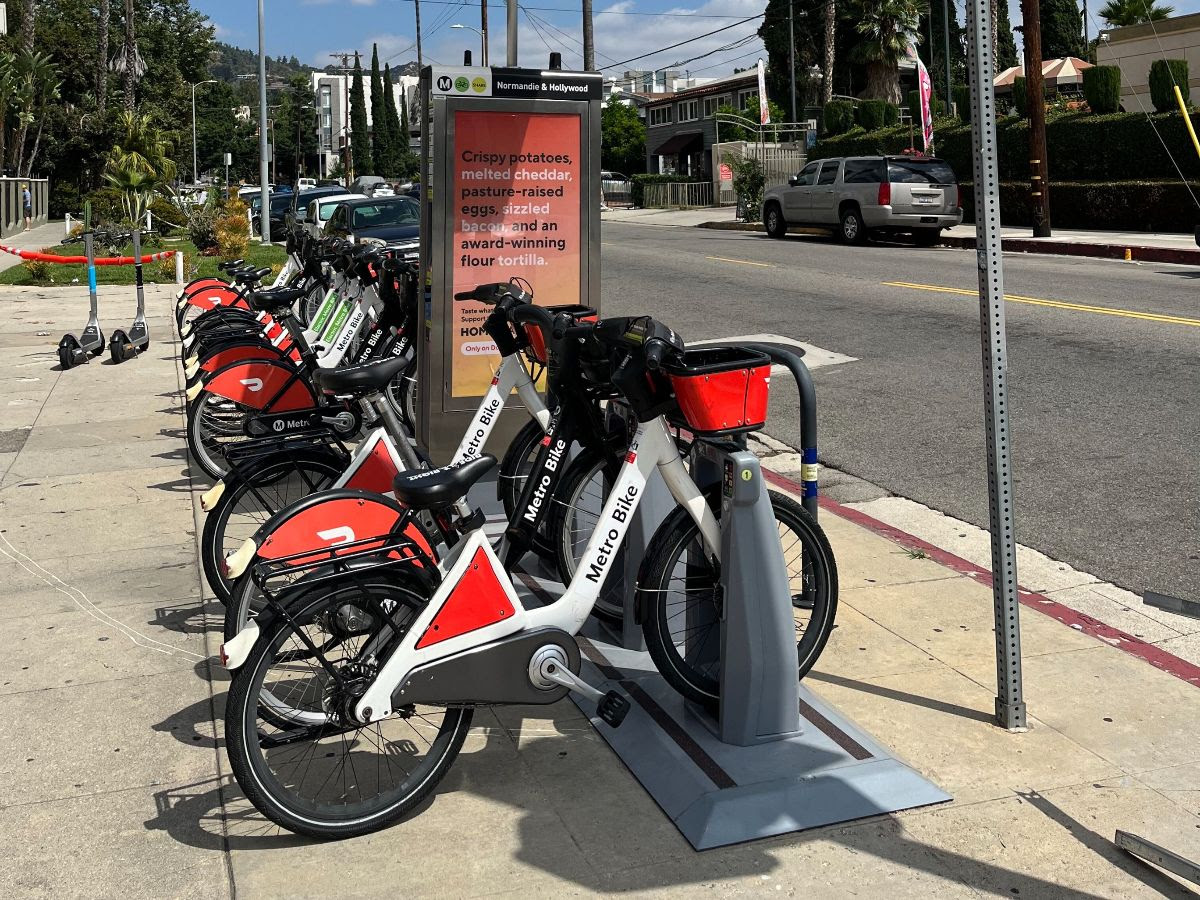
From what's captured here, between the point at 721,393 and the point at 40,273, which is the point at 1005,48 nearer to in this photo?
the point at 40,273

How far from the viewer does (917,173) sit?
25.5 meters

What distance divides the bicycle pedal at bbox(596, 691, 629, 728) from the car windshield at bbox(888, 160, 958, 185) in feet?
74.4

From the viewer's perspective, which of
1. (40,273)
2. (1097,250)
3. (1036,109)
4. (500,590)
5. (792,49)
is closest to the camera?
(500,590)

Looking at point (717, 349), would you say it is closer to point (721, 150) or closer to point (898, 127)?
point (898, 127)

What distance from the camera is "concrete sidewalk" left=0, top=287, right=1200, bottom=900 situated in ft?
11.5

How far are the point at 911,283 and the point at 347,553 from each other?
14431mm

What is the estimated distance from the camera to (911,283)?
17203 mm

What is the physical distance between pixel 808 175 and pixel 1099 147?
23.5 feet

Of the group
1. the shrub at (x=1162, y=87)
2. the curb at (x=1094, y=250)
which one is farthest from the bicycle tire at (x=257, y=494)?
the shrub at (x=1162, y=87)

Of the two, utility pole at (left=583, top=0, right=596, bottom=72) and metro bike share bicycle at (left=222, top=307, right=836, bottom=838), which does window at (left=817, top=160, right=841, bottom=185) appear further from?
metro bike share bicycle at (left=222, top=307, right=836, bottom=838)

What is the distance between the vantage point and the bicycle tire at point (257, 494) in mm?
5160

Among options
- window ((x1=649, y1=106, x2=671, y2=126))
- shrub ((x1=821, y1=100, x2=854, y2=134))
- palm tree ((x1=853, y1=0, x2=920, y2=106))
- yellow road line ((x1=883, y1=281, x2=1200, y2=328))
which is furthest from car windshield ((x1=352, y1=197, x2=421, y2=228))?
window ((x1=649, y1=106, x2=671, y2=126))

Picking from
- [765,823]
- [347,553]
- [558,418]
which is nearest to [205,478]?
[558,418]

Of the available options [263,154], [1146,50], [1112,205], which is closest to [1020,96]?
[1146,50]
